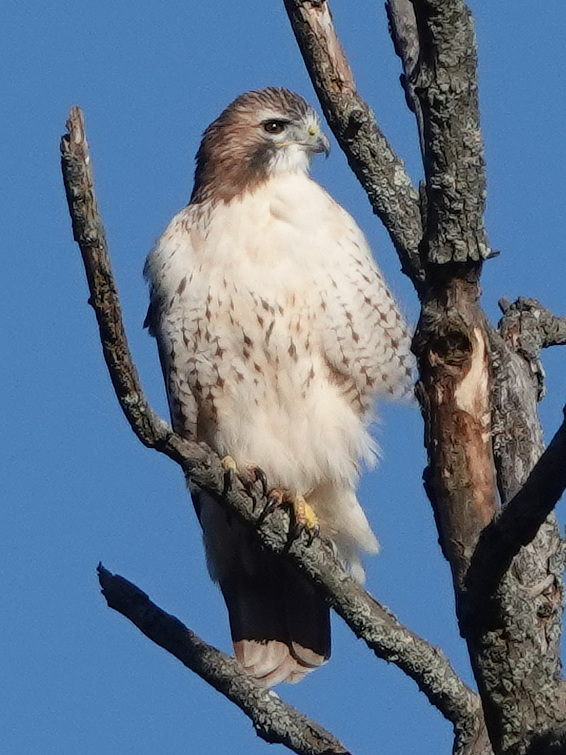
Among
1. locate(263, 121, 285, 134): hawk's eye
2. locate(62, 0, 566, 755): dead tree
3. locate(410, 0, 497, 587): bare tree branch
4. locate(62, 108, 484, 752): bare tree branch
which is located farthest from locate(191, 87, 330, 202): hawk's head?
locate(410, 0, 497, 587): bare tree branch

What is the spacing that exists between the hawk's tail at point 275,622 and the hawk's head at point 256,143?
1.58 metres

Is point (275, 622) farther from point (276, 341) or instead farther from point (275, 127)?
point (275, 127)

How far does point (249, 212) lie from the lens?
5.11 metres

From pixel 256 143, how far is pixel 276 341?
1.02 meters

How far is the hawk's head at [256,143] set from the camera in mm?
5305

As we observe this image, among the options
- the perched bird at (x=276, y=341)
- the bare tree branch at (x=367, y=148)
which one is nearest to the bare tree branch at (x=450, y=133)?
the bare tree branch at (x=367, y=148)

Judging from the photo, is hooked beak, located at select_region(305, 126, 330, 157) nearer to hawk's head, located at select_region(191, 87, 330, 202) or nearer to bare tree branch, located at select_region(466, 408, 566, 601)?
hawk's head, located at select_region(191, 87, 330, 202)

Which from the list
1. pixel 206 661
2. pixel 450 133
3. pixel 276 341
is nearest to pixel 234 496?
pixel 206 661

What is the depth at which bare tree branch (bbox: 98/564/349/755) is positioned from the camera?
3682 mm

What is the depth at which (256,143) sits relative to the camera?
5.41m

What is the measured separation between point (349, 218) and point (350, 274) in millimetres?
356

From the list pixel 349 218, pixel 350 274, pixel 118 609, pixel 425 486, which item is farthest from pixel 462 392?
pixel 349 218

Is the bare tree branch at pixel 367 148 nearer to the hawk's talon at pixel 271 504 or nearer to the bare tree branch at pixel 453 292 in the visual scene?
the hawk's talon at pixel 271 504

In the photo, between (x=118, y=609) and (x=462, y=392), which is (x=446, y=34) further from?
(x=118, y=609)
